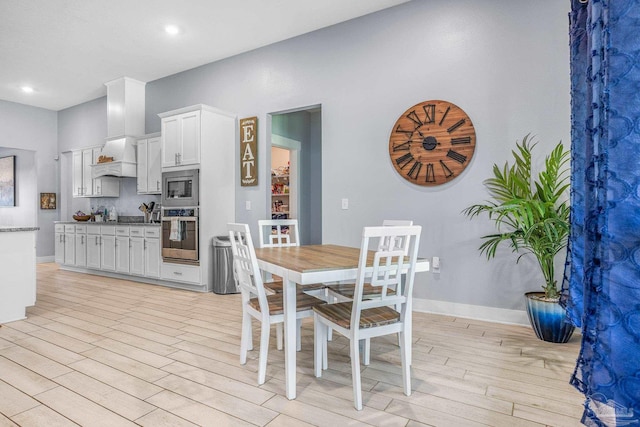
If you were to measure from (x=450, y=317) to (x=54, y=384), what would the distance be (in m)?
3.15

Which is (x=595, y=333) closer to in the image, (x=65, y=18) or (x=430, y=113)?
(x=430, y=113)

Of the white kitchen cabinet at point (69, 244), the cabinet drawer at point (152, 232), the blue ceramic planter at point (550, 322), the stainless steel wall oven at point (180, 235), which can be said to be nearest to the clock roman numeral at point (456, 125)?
the blue ceramic planter at point (550, 322)

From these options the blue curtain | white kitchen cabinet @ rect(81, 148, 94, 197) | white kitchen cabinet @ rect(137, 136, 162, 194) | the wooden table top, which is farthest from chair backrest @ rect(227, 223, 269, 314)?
white kitchen cabinet @ rect(81, 148, 94, 197)

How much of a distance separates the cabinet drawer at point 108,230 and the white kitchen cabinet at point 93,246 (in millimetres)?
110

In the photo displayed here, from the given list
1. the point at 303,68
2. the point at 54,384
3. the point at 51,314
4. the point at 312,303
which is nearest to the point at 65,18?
the point at 303,68

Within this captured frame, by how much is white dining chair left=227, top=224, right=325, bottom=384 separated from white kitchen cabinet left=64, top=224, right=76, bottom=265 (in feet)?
17.5

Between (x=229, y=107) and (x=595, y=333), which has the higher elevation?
(x=229, y=107)

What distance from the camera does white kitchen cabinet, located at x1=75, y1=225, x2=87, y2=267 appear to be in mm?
6027

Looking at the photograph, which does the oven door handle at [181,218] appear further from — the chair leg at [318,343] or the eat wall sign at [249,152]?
the chair leg at [318,343]

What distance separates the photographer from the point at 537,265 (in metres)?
3.20

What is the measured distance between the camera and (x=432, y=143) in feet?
11.9

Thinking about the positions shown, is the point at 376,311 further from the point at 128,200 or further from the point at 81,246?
the point at 81,246

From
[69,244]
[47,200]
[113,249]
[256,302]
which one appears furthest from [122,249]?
[256,302]

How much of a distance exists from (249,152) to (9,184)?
5841 mm
